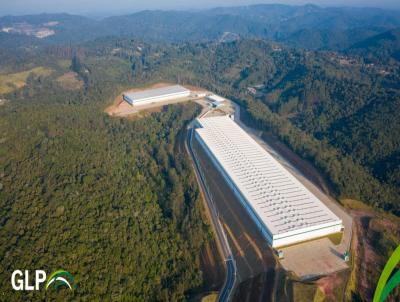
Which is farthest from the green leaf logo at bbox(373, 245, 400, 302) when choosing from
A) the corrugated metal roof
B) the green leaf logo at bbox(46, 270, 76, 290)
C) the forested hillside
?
the corrugated metal roof

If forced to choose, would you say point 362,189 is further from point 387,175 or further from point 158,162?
point 158,162

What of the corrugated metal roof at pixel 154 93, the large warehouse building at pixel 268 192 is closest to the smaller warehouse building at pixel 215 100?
the corrugated metal roof at pixel 154 93

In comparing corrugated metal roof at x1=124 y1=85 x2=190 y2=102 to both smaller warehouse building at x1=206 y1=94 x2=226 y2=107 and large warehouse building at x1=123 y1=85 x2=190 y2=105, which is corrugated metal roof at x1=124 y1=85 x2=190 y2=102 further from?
smaller warehouse building at x1=206 y1=94 x2=226 y2=107

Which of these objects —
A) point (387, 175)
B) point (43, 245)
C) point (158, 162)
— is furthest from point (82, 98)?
point (387, 175)

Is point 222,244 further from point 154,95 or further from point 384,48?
point 384,48

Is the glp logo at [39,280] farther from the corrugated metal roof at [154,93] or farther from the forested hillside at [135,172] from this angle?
the corrugated metal roof at [154,93]

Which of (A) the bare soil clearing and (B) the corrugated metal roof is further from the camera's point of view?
(A) the bare soil clearing

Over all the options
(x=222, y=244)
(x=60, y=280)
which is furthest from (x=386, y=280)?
(x=60, y=280)
